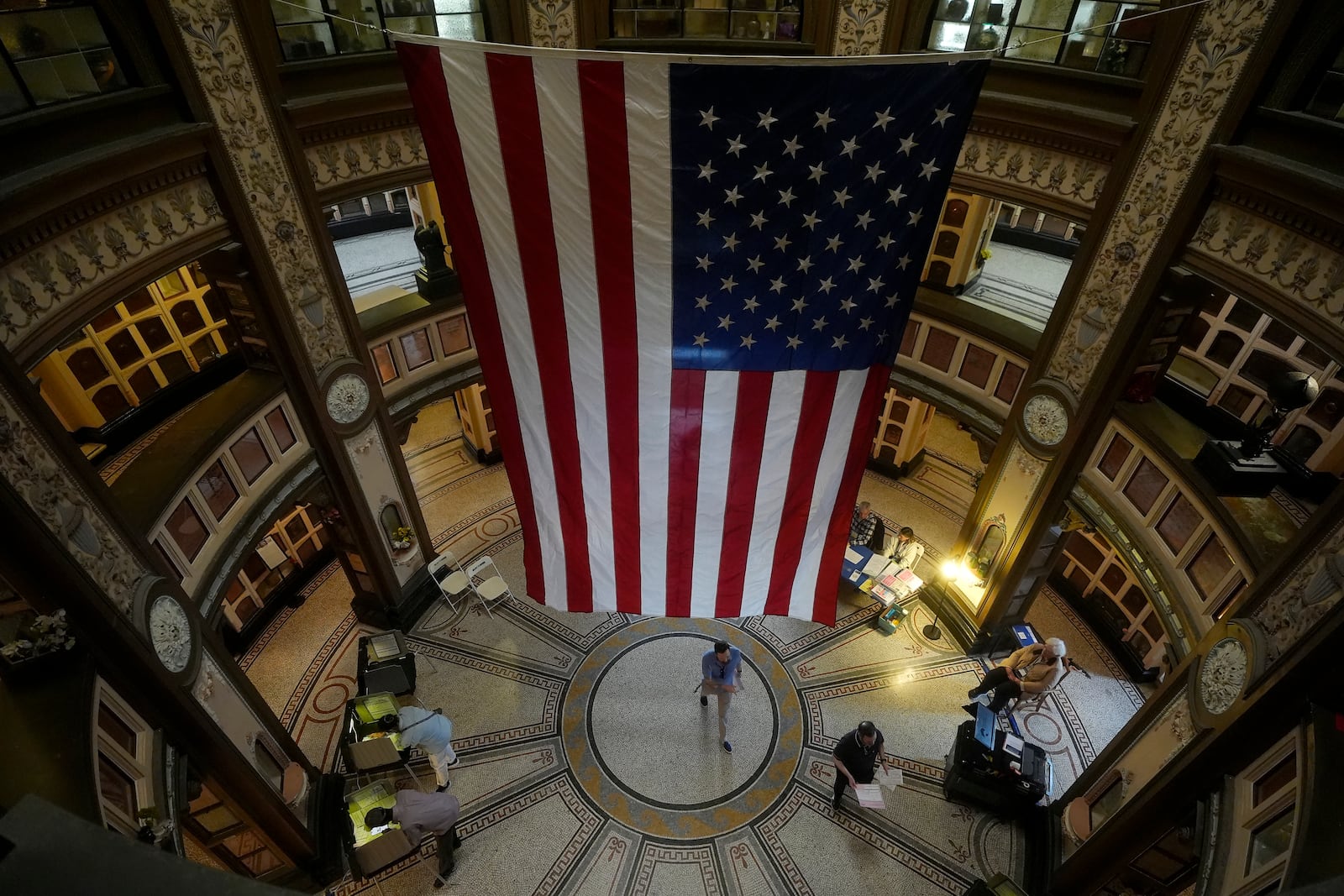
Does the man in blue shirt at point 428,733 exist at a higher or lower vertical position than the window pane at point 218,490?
lower

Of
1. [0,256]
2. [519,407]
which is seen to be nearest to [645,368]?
[519,407]

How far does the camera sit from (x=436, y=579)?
11.0m

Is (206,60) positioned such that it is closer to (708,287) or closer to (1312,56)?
(708,287)

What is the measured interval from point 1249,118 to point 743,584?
555cm

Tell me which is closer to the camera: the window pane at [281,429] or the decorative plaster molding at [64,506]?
the decorative plaster molding at [64,506]

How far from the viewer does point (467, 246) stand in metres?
4.53

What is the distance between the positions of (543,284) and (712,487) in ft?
6.66

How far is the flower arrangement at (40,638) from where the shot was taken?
15.4 feet

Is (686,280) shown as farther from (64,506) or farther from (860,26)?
A: (860,26)

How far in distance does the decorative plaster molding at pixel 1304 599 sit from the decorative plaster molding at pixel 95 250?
9331mm

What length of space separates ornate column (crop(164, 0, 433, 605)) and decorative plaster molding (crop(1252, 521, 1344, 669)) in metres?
9.47

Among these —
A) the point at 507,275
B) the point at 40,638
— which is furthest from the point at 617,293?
the point at 40,638

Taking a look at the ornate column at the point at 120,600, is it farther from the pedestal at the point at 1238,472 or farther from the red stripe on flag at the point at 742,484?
the pedestal at the point at 1238,472

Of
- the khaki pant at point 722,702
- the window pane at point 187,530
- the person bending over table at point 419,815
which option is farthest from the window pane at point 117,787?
the khaki pant at point 722,702
